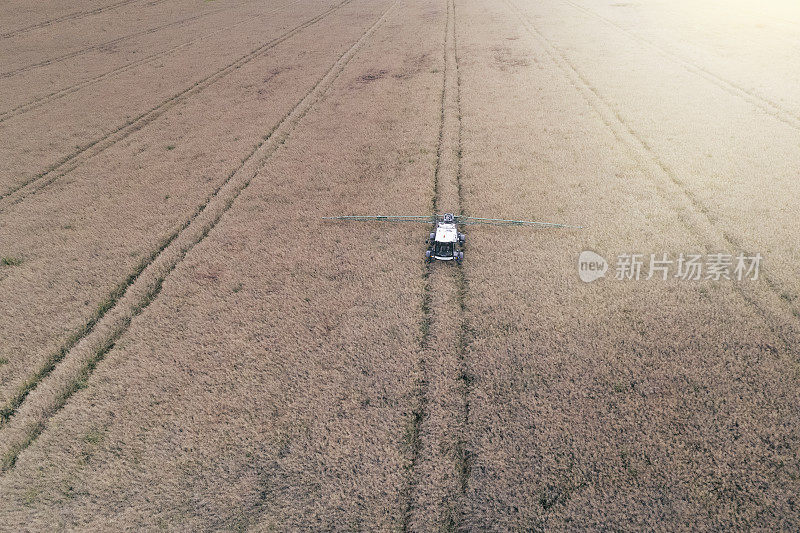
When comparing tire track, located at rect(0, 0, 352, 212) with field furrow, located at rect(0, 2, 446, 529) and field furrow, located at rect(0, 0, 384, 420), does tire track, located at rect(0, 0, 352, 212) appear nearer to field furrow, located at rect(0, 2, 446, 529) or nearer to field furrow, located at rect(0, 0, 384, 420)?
field furrow, located at rect(0, 0, 384, 420)

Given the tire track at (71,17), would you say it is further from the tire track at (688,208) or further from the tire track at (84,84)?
the tire track at (688,208)

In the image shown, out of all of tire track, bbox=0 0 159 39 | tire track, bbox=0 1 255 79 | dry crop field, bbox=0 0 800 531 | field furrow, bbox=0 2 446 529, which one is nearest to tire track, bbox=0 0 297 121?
dry crop field, bbox=0 0 800 531

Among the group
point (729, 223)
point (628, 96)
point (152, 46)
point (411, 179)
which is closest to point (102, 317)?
point (411, 179)

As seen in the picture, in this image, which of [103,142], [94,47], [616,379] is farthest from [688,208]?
[94,47]

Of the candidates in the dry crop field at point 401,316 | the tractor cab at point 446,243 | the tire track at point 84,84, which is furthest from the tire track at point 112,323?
the tire track at point 84,84

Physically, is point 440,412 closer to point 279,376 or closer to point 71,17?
point 279,376

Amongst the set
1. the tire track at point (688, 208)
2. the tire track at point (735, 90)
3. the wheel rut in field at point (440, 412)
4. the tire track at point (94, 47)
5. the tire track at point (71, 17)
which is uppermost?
the tire track at point (71, 17)

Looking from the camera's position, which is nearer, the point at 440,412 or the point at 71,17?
the point at 440,412
